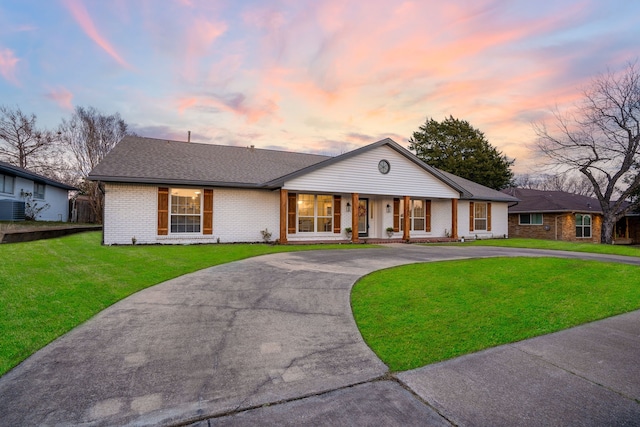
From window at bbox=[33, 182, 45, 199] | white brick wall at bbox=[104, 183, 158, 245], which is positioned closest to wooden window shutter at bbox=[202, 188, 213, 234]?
white brick wall at bbox=[104, 183, 158, 245]

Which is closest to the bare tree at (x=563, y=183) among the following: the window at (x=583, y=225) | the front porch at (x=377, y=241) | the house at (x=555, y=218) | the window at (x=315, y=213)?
the house at (x=555, y=218)

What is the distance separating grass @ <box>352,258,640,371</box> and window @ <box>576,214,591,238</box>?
59.1ft

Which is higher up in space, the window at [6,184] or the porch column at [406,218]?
the window at [6,184]

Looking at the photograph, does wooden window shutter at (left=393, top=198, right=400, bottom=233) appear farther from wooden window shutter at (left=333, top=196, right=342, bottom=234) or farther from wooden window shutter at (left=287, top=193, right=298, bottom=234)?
wooden window shutter at (left=287, top=193, right=298, bottom=234)

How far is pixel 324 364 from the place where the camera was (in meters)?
3.16

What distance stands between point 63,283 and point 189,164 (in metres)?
9.16

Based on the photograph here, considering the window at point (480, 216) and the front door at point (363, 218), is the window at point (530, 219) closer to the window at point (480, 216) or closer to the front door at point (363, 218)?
the window at point (480, 216)

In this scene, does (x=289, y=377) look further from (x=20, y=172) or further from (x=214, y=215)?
(x=20, y=172)

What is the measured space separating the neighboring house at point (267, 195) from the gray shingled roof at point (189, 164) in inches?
1.6

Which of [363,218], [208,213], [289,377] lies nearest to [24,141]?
[208,213]

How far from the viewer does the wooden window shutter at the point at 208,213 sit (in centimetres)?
1330

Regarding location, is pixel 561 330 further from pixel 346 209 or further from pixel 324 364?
pixel 346 209

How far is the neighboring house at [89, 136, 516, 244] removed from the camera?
40.7 ft

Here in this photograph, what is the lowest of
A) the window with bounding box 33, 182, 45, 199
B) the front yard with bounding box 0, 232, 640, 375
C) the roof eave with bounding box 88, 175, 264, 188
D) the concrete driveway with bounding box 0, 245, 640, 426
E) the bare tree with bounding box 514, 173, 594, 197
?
the concrete driveway with bounding box 0, 245, 640, 426
